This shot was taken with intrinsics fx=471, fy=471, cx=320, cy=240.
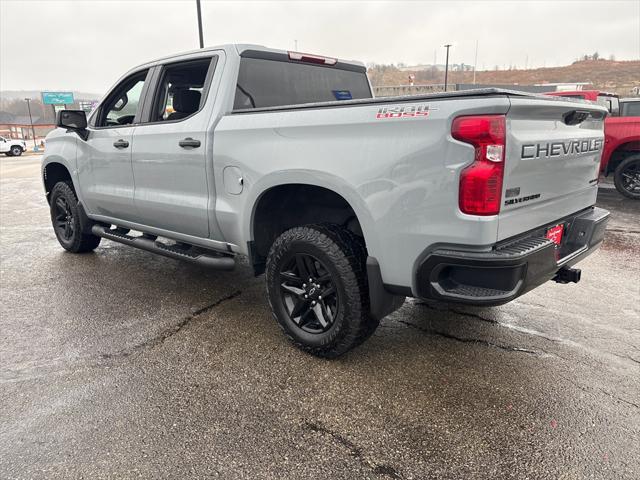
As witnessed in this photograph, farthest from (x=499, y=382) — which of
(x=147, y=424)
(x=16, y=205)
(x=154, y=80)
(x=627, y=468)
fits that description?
(x=16, y=205)

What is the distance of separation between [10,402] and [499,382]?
2.78m

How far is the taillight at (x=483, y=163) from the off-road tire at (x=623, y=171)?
757cm

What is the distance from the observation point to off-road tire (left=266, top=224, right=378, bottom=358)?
2744 millimetres

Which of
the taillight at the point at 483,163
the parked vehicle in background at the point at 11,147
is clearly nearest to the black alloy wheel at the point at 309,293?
the taillight at the point at 483,163

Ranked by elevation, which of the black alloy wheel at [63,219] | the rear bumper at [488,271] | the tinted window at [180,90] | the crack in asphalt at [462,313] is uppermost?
the tinted window at [180,90]

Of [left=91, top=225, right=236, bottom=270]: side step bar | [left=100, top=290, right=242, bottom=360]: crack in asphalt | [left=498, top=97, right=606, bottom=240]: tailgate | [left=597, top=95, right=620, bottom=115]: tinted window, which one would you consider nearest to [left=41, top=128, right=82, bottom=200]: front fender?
[left=91, top=225, right=236, bottom=270]: side step bar

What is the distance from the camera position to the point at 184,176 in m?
3.62

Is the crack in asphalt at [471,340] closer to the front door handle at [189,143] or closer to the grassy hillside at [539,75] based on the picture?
the front door handle at [189,143]

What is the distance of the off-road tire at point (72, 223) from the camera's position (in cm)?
518

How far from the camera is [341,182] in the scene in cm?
263

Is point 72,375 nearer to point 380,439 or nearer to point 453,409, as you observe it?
point 380,439

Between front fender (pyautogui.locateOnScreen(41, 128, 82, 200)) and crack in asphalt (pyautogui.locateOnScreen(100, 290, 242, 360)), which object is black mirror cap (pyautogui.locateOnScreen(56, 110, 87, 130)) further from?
crack in asphalt (pyautogui.locateOnScreen(100, 290, 242, 360))

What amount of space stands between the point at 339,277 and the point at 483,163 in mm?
1045

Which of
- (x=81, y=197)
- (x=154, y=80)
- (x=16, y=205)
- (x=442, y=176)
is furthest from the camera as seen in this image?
A: (x=16, y=205)
